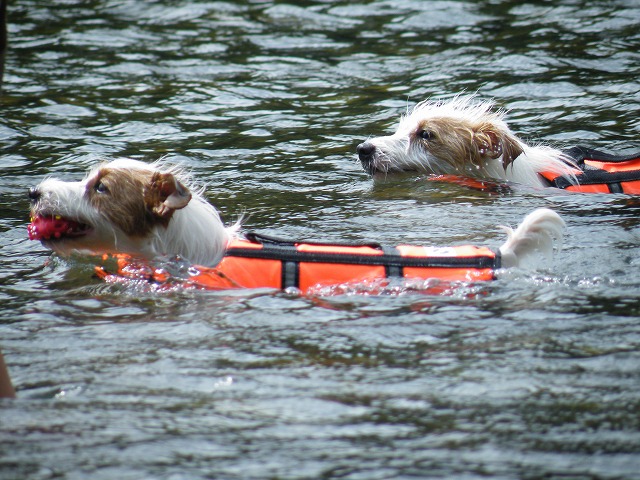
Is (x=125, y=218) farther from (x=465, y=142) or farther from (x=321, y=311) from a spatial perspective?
(x=465, y=142)

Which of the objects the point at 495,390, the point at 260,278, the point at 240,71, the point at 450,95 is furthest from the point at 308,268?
the point at 240,71

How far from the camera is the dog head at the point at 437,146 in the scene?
815 centimetres

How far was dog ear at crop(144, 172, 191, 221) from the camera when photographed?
214 inches

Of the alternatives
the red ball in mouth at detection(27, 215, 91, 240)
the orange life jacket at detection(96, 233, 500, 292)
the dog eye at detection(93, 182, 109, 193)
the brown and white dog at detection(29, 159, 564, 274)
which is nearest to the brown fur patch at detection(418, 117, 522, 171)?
the orange life jacket at detection(96, 233, 500, 292)

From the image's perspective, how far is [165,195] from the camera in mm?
5543

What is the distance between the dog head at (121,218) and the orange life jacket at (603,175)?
3.22 meters

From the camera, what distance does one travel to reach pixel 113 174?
5680 mm

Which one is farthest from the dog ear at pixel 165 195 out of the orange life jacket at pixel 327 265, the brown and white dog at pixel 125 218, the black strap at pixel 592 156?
the black strap at pixel 592 156

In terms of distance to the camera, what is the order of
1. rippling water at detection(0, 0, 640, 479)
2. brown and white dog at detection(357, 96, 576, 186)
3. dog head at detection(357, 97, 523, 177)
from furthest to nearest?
dog head at detection(357, 97, 523, 177)
brown and white dog at detection(357, 96, 576, 186)
rippling water at detection(0, 0, 640, 479)

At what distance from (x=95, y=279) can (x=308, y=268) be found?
1.30 meters

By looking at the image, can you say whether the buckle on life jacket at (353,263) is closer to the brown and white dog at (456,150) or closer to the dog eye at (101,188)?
the dog eye at (101,188)

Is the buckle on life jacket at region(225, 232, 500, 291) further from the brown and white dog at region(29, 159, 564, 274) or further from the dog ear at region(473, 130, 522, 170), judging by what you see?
the dog ear at region(473, 130, 522, 170)

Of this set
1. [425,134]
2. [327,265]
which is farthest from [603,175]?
[327,265]

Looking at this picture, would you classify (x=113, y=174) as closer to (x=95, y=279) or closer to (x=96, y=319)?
(x=95, y=279)
